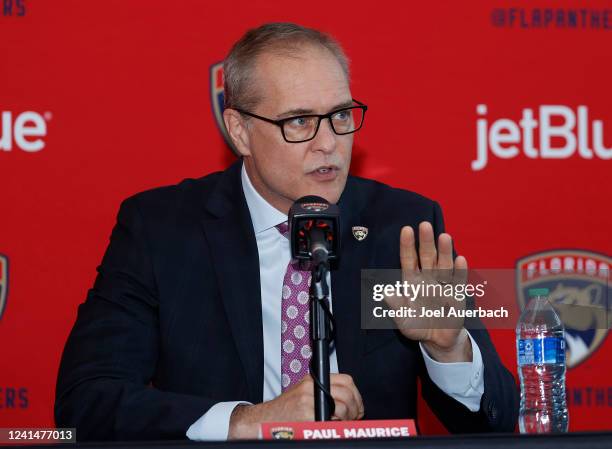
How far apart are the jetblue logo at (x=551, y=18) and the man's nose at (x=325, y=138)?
1148 millimetres

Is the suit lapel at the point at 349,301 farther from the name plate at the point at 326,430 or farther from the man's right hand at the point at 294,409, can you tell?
the name plate at the point at 326,430

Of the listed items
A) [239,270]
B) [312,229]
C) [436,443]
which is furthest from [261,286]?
[436,443]

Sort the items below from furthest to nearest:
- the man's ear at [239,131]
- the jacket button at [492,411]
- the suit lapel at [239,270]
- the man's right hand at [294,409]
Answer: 1. the man's ear at [239,131]
2. the suit lapel at [239,270]
3. the jacket button at [492,411]
4. the man's right hand at [294,409]

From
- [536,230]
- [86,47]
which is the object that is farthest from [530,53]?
[86,47]

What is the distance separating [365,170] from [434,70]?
459 mm

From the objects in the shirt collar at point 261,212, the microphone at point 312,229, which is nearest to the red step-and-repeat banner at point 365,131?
the shirt collar at point 261,212

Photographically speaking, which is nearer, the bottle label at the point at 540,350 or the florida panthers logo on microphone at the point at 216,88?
the bottle label at the point at 540,350

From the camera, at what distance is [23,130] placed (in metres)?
3.20

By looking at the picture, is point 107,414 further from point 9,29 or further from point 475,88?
point 475,88

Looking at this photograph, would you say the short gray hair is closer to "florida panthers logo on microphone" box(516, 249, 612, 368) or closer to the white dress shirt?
the white dress shirt

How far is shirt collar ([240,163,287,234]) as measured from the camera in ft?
8.93

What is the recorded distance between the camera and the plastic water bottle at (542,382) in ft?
8.38

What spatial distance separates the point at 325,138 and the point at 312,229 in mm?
841

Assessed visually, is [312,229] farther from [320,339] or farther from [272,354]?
[272,354]
